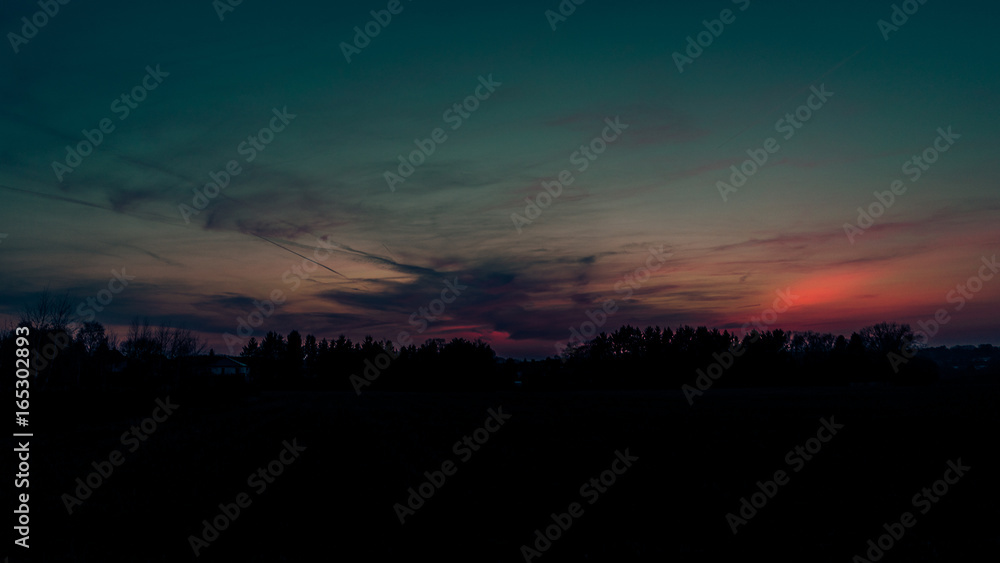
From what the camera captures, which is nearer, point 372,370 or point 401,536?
point 401,536

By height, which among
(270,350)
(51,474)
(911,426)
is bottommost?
(51,474)

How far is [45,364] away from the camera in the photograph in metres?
54.2

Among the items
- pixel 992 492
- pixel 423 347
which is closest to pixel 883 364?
pixel 423 347

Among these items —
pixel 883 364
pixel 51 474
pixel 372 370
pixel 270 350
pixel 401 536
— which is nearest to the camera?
pixel 401 536

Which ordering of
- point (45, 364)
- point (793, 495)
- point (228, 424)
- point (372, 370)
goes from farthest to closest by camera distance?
point (372, 370)
point (45, 364)
point (228, 424)
point (793, 495)

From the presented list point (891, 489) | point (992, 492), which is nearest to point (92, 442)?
point (891, 489)

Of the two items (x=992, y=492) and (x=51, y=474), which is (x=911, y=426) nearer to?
(x=992, y=492)

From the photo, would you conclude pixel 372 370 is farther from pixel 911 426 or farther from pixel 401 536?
pixel 401 536

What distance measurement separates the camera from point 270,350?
192625mm

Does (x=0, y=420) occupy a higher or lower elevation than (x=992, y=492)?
higher

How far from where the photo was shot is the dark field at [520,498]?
9961mm

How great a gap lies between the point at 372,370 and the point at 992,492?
4962 inches

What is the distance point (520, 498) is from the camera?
45.0 ft

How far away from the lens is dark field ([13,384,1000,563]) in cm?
996
